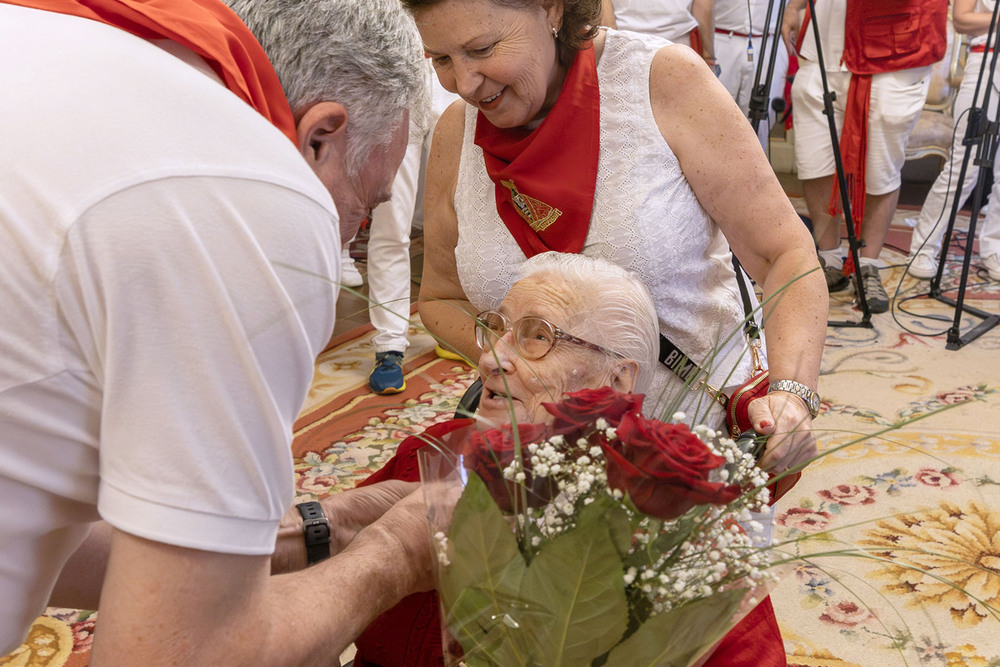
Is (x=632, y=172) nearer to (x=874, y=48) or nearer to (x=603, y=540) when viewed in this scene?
(x=603, y=540)

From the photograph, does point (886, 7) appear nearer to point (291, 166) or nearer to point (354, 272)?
point (354, 272)

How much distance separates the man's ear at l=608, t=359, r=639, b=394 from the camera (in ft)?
4.85

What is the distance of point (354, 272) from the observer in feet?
15.3

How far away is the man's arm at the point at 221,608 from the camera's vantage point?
0.74 metres

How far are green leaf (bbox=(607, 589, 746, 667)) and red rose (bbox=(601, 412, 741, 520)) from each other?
0.28 ft

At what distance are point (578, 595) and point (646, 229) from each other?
103 centimetres

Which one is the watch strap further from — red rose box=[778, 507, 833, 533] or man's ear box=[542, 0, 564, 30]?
red rose box=[778, 507, 833, 533]

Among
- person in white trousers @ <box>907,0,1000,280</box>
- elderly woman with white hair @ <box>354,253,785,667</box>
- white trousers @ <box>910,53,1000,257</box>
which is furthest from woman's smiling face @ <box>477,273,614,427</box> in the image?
white trousers @ <box>910,53,1000,257</box>

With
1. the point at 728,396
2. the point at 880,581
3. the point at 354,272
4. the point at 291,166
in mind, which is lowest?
the point at 354,272

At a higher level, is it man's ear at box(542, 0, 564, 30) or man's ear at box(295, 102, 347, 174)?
man's ear at box(295, 102, 347, 174)

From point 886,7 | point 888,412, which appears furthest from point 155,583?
point 886,7

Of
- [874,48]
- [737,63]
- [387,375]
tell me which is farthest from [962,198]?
[387,375]

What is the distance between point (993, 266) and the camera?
16.1 feet

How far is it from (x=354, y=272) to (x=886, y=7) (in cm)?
279
